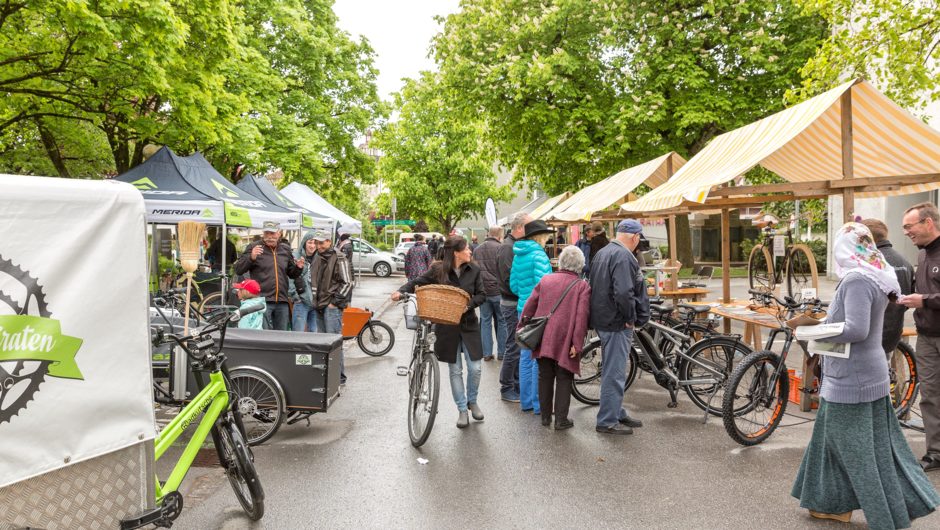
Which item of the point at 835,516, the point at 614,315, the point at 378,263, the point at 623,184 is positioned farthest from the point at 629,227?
the point at 378,263

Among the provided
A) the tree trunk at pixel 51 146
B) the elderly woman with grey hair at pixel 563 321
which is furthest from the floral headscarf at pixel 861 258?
the tree trunk at pixel 51 146

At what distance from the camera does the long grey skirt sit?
3.79 meters

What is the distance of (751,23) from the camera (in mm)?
17359

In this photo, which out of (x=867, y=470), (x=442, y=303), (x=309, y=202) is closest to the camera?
(x=867, y=470)

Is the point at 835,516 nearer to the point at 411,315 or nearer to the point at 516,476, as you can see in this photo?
the point at 516,476

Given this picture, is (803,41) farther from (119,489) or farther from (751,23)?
(119,489)

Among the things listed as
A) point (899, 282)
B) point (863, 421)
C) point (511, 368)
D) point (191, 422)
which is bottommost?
point (511, 368)

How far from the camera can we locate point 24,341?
7.92 ft

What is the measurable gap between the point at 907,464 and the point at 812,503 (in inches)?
22.2

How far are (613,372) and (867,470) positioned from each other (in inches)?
97.1

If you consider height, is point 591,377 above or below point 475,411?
above

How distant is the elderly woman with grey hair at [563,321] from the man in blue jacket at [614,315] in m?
0.14

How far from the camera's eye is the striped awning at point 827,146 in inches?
268

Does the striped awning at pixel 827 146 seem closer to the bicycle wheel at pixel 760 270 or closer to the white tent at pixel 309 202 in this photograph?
the bicycle wheel at pixel 760 270
